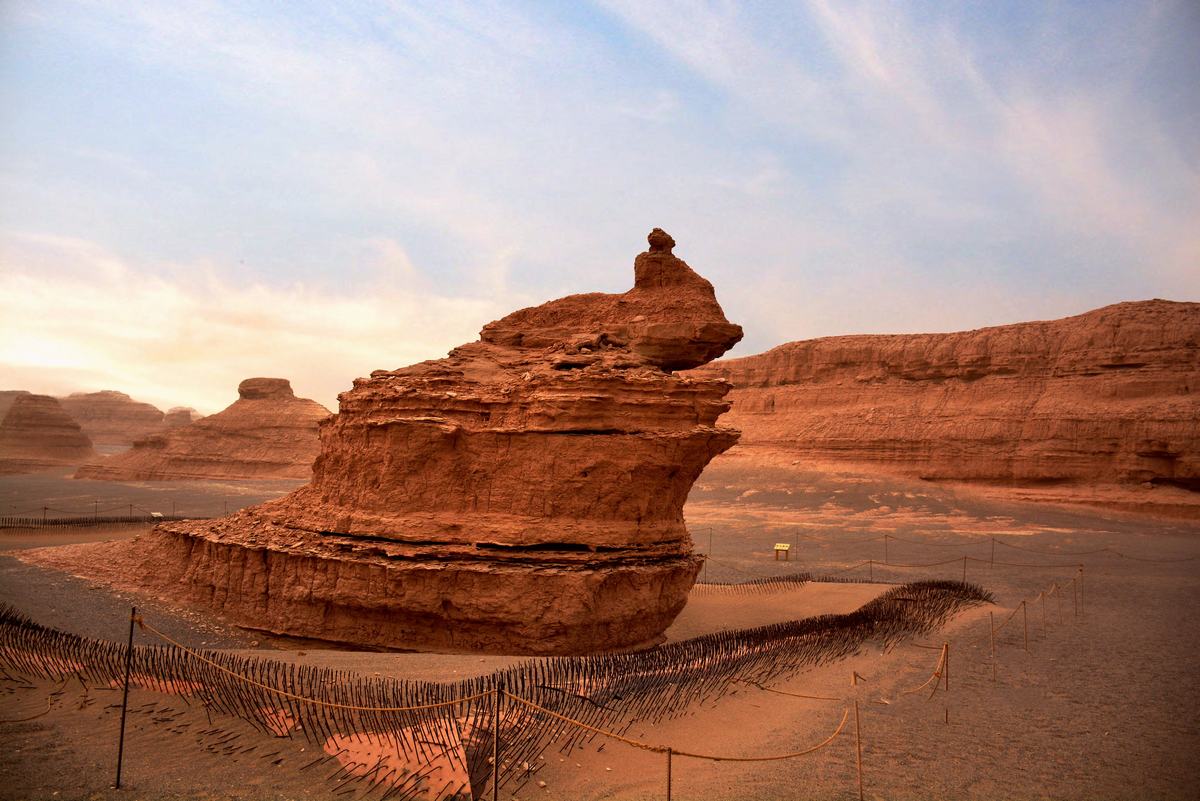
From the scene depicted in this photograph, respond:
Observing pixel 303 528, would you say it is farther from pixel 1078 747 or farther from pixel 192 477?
pixel 192 477

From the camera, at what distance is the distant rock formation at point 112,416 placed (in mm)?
116081

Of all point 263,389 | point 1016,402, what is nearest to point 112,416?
point 263,389

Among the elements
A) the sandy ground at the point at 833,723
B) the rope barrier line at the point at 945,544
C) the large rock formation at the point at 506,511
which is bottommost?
the rope barrier line at the point at 945,544

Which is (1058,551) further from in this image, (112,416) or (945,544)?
(112,416)

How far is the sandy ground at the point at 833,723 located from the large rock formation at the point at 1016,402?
2271 cm

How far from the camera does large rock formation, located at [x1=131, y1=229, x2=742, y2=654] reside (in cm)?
1134

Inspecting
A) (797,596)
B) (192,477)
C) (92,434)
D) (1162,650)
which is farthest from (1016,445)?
(92,434)

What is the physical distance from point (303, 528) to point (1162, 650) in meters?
14.8

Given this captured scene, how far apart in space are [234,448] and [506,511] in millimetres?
58093

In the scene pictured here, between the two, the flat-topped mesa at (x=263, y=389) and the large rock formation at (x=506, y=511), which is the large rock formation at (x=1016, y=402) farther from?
the flat-topped mesa at (x=263, y=389)

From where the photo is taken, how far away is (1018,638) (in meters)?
12.2

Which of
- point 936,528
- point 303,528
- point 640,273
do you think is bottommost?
point 936,528

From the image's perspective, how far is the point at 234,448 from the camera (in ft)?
202

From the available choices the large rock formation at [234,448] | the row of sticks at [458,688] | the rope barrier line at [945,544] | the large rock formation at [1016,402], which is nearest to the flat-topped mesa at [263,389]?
the large rock formation at [234,448]
